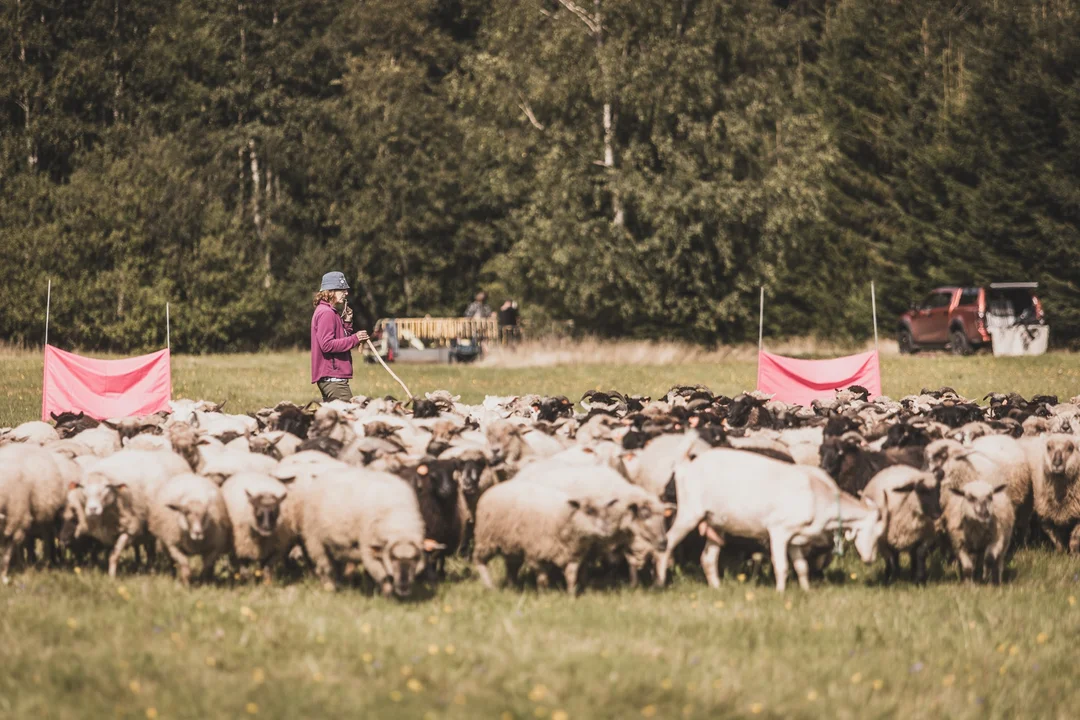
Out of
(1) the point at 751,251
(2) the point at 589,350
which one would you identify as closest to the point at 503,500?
(2) the point at 589,350

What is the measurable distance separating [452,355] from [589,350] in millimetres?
4495

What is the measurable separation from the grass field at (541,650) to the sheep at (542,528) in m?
0.33

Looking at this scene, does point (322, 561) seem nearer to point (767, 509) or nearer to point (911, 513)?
point (767, 509)

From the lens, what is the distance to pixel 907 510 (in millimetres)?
10875

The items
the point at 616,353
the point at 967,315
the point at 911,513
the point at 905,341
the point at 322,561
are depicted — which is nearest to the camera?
the point at 322,561

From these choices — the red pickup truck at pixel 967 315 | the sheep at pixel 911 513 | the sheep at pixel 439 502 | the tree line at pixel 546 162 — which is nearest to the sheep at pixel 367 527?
the sheep at pixel 439 502

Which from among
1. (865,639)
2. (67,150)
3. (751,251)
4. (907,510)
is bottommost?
(865,639)

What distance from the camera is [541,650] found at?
8.53m

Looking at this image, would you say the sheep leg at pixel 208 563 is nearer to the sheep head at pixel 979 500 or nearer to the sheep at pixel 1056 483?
the sheep head at pixel 979 500

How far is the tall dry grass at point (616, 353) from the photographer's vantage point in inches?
1535

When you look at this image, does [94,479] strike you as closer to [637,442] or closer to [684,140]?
[637,442]

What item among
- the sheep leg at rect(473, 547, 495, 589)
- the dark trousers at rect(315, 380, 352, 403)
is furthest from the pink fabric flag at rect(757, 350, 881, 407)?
the sheep leg at rect(473, 547, 495, 589)

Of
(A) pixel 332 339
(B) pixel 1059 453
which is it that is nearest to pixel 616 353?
(A) pixel 332 339

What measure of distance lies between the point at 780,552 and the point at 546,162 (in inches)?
1219
